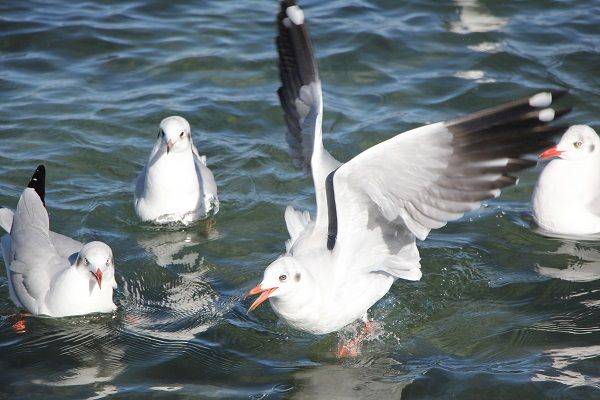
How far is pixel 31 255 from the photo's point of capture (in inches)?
263

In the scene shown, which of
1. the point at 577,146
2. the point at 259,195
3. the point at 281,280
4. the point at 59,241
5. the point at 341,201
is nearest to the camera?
the point at 281,280

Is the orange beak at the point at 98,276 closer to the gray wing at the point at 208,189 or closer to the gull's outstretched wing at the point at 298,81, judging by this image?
the gull's outstretched wing at the point at 298,81

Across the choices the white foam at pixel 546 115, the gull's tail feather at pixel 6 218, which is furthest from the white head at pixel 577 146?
the gull's tail feather at pixel 6 218

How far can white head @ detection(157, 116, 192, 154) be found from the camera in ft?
25.5

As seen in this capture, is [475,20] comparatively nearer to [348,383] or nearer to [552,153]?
[552,153]

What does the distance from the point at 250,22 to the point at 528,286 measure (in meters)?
6.69

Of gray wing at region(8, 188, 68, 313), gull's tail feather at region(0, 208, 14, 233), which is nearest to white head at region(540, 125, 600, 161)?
gray wing at region(8, 188, 68, 313)

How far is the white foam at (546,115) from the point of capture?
17.0 feet

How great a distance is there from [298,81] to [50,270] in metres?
2.28

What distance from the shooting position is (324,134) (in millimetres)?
9500

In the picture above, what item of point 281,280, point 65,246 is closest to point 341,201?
point 281,280

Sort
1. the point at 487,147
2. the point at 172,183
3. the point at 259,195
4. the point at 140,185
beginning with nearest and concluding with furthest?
the point at 487,147, the point at 172,183, the point at 140,185, the point at 259,195

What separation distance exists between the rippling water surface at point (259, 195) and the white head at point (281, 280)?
1.64 ft

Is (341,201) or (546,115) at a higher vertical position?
(546,115)
